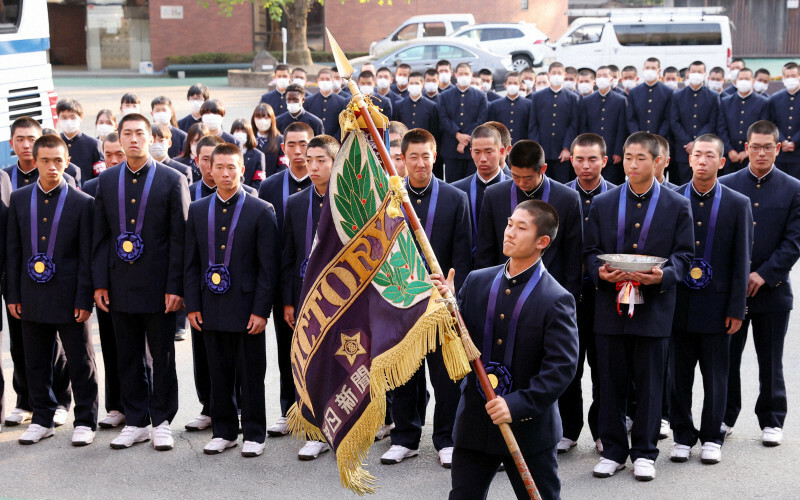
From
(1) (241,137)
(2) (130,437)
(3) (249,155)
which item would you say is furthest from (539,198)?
(1) (241,137)

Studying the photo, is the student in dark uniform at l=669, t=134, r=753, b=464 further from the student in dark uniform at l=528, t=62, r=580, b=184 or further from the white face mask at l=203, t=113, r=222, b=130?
the student in dark uniform at l=528, t=62, r=580, b=184

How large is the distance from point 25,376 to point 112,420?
733mm

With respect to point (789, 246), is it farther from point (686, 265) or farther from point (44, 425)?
point (44, 425)

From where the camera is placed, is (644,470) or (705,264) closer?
(644,470)

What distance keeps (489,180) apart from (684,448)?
2.10 metres

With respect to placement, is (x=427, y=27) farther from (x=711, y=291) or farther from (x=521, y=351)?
(x=521, y=351)

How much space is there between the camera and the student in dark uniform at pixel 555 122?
548 inches

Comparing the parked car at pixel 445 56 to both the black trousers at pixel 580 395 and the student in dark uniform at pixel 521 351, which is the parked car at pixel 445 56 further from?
the student in dark uniform at pixel 521 351

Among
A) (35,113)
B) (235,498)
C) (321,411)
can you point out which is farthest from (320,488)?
(35,113)

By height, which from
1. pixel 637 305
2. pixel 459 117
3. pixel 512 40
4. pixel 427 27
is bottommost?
pixel 637 305

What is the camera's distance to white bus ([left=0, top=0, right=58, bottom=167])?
1097cm

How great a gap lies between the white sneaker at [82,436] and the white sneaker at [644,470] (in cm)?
339

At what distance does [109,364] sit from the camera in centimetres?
675

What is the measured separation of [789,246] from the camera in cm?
620
